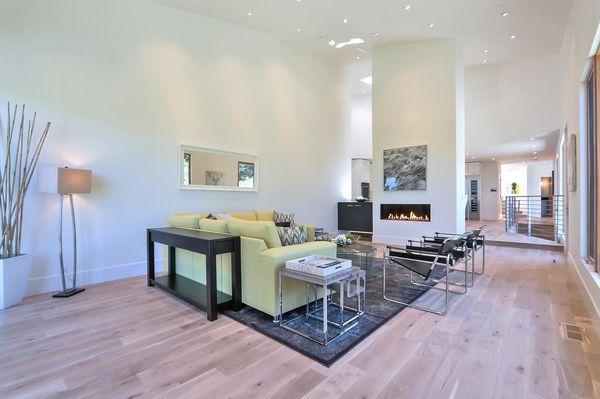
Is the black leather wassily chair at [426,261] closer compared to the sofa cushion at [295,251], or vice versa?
the sofa cushion at [295,251]

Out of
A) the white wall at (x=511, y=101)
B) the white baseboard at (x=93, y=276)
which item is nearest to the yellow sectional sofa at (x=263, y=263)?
the white baseboard at (x=93, y=276)

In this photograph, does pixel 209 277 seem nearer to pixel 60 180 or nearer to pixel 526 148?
pixel 60 180

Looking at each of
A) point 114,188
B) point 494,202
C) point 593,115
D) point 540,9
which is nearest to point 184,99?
point 114,188

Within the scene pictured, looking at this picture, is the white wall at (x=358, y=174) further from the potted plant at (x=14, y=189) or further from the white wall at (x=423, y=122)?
the potted plant at (x=14, y=189)

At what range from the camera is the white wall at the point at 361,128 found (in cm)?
1238

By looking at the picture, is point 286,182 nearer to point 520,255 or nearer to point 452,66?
point 452,66

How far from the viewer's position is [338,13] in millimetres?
5727

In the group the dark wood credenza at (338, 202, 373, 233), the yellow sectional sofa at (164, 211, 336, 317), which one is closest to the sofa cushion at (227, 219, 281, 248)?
the yellow sectional sofa at (164, 211, 336, 317)

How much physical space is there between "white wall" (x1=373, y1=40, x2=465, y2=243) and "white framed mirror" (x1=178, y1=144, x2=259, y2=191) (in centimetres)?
327

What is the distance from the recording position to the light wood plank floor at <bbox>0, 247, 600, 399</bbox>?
1903 millimetres

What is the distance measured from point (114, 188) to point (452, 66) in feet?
23.1

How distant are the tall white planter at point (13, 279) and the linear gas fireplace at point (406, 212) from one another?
6.69m

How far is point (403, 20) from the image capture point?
592 centimetres

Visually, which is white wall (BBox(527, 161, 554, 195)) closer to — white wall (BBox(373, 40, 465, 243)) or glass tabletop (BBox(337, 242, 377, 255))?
white wall (BBox(373, 40, 465, 243))
